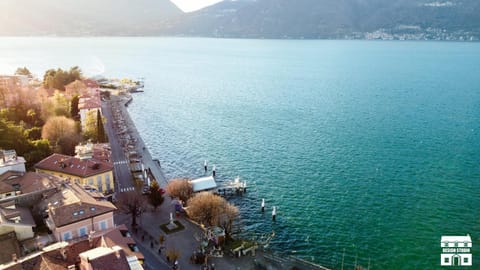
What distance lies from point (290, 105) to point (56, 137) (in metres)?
67.4

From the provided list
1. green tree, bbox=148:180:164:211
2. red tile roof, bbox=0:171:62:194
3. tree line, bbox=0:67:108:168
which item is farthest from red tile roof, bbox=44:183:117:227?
tree line, bbox=0:67:108:168

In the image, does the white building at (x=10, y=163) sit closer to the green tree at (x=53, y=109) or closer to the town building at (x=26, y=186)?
the town building at (x=26, y=186)

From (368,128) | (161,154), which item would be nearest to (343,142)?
(368,128)

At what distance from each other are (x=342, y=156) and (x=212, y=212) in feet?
112

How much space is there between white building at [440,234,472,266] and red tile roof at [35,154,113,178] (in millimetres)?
41800

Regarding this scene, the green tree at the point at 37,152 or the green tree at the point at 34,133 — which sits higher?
the green tree at the point at 34,133

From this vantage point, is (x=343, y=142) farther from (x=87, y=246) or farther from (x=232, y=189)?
(x=87, y=246)

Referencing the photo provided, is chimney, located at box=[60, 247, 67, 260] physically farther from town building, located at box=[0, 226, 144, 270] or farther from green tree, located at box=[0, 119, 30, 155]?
green tree, located at box=[0, 119, 30, 155]

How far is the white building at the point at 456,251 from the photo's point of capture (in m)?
40.2

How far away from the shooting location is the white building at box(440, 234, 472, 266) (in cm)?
4019

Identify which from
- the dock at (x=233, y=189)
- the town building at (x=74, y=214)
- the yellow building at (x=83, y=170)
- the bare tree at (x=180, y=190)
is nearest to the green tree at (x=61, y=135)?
the yellow building at (x=83, y=170)

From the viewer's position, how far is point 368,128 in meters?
86.1

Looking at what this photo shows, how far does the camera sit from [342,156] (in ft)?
228

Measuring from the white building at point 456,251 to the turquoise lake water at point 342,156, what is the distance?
2.78 ft
